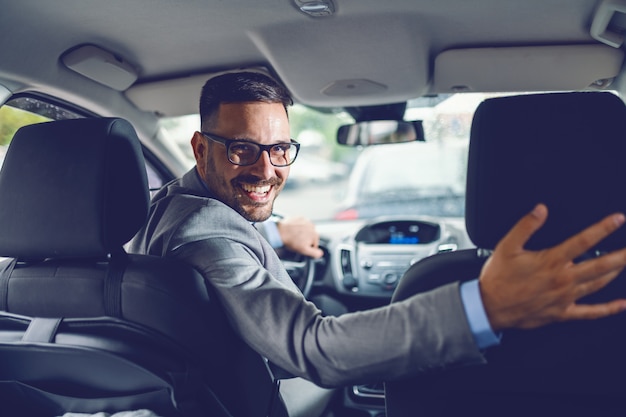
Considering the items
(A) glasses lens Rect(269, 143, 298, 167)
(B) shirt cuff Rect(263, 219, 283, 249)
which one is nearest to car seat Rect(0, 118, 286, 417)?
(A) glasses lens Rect(269, 143, 298, 167)

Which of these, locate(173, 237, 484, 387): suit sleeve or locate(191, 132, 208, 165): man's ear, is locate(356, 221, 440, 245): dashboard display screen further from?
locate(173, 237, 484, 387): suit sleeve

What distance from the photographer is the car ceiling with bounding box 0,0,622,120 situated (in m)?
2.25

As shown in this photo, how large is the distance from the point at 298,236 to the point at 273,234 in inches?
6.1

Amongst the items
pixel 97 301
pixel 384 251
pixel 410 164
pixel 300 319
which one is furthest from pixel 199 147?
pixel 410 164

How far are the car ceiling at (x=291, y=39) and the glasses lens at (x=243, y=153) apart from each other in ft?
1.75

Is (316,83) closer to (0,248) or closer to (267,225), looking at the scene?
(267,225)

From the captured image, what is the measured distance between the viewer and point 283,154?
2189mm

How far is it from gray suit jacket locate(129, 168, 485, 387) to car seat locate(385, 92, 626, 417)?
0.12 metres

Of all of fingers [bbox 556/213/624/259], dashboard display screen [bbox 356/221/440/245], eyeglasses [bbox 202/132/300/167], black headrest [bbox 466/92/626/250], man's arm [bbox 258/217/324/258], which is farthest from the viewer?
dashboard display screen [bbox 356/221/440/245]

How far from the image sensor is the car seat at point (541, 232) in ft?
4.88

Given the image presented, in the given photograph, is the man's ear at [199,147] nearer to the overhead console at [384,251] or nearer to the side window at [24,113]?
the side window at [24,113]

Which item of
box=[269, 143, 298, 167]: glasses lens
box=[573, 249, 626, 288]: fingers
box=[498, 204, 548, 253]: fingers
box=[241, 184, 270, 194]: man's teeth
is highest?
box=[498, 204, 548, 253]: fingers

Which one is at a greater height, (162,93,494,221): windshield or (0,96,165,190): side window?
(0,96,165,190): side window

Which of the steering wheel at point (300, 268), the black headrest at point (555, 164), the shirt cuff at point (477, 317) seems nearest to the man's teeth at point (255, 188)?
the black headrest at point (555, 164)
